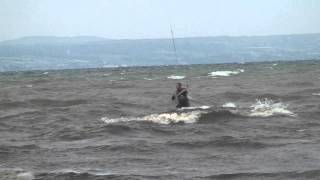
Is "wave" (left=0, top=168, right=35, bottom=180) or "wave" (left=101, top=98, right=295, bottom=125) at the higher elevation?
"wave" (left=0, top=168, right=35, bottom=180)

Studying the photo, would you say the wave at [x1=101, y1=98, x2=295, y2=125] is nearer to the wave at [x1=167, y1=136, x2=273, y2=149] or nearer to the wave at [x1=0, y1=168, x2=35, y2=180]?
the wave at [x1=167, y1=136, x2=273, y2=149]

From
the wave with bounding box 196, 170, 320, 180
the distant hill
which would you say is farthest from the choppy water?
the distant hill

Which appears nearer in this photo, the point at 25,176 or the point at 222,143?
the point at 25,176

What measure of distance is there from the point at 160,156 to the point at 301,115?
9.90m

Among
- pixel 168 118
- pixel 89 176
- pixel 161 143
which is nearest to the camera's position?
pixel 89 176

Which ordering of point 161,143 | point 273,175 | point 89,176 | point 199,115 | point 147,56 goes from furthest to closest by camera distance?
point 147,56
point 199,115
point 161,143
point 89,176
point 273,175

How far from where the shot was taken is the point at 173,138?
1691 centimetres

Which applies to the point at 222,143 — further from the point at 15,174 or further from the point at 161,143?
the point at 15,174

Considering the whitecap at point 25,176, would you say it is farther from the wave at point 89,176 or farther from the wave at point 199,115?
the wave at point 199,115

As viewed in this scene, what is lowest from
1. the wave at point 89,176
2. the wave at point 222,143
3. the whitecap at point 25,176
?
the wave at point 222,143

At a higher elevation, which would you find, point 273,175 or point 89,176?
point 89,176

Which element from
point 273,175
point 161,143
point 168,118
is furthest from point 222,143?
point 168,118

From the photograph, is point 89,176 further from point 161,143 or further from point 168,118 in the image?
point 168,118

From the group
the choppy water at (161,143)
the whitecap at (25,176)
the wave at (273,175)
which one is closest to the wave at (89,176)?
the choppy water at (161,143)
